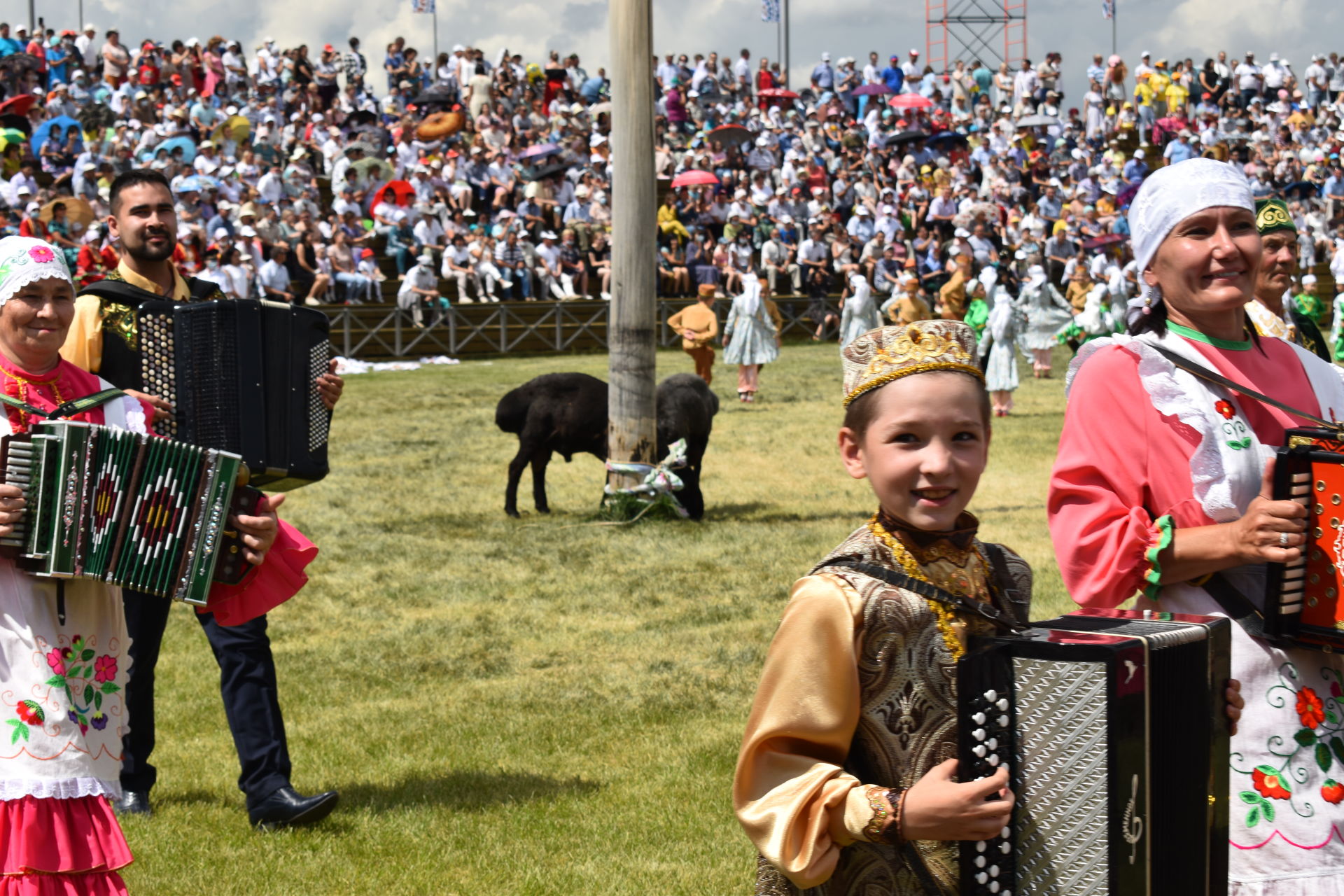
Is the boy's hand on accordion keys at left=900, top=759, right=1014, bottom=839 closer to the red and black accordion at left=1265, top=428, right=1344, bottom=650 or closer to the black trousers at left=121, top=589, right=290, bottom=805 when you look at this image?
the red and black accordion at left=1265, top=428, right=1344, bottom=650

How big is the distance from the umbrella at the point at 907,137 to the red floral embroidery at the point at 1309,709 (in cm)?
3067

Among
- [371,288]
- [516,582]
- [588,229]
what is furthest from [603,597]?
[588,229]

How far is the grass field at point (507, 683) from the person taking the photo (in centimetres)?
502

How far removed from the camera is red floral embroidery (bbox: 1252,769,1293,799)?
281 centimetres

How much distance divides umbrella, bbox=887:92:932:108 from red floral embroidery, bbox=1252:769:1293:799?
32407 millimetres

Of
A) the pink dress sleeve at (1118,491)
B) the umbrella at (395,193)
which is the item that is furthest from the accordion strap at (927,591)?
the umbrella at (395,193)

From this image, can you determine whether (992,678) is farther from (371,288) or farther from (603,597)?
(371,288)

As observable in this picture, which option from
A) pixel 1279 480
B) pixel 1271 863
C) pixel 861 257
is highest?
pixel 861 257

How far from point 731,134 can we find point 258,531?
28.8 metres

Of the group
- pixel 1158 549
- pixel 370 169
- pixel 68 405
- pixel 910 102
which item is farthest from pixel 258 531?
pixel 910 102

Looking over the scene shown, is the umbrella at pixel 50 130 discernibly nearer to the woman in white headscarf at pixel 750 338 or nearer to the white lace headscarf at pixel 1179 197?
the woman in white headscarf at pixel 750 338

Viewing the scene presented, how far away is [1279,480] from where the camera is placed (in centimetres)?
275

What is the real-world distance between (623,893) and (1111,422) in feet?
8.09

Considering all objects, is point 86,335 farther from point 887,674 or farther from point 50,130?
point 50,130
